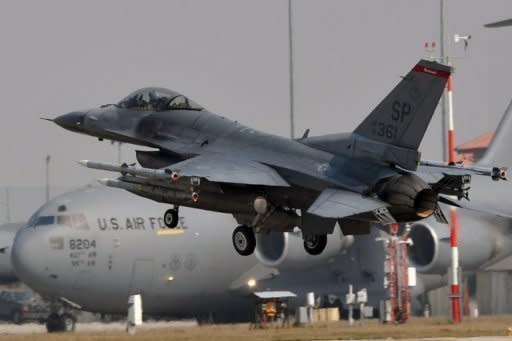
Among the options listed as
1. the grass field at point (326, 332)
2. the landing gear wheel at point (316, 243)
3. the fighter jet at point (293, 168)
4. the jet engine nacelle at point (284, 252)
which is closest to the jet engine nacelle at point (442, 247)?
the grass field at point (326, 332)

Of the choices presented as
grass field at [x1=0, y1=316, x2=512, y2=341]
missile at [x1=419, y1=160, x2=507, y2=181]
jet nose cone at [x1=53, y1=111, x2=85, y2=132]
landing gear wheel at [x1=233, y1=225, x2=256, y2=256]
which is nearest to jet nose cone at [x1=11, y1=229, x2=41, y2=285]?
grass field at [x1=0, y1=316, x2=512, y2=341]

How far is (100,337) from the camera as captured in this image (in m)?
50.7

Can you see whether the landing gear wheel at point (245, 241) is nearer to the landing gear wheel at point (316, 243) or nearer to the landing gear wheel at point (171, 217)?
the landing gear wheel at point (316, 243)

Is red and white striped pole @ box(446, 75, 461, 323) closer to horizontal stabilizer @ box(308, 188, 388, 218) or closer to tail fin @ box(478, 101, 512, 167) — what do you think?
tail fin @ box(478, 101, 512, 167)

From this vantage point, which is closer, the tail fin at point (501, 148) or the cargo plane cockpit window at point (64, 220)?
the cargo plane cockpit window at point (64, 220)

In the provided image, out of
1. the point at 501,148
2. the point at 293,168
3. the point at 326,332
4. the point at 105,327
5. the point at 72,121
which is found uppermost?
the point at 501,148

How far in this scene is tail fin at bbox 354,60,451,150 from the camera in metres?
38.0

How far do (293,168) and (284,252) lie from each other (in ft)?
73.1

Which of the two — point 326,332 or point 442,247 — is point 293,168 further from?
point 442,247

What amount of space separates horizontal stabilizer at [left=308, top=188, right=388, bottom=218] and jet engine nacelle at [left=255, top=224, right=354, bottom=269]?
924 inches

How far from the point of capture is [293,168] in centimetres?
3972

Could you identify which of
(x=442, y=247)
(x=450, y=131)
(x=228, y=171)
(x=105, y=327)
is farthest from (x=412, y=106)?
(x=105, y=327)

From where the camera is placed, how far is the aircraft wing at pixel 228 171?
38.8m

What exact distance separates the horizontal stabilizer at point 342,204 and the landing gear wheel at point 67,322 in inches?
1034
